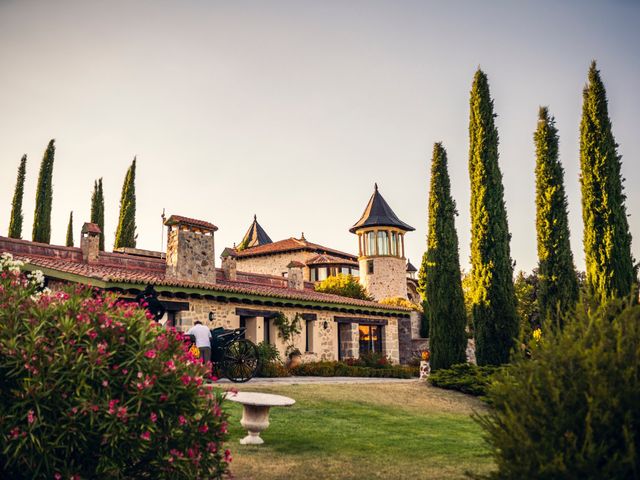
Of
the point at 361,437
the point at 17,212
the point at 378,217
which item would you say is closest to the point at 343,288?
the point at 378,217

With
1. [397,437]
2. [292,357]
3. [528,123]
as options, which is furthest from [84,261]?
[528,123]

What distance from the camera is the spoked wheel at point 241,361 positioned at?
15586 millimetres

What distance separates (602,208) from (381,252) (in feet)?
79.2

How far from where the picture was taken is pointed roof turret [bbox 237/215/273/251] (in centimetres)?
5462

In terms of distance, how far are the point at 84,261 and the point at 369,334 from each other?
12.6 metres

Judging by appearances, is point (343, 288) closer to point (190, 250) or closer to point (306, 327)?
point (306, 327)

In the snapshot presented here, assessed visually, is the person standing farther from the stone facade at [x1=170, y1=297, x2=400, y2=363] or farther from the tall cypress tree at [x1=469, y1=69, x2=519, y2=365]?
the tall cypress tree at [x1=469, y1=69, x2=519, y2=365]

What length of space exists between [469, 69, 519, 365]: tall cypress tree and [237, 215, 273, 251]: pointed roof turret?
122ft

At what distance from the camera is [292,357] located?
21.4m

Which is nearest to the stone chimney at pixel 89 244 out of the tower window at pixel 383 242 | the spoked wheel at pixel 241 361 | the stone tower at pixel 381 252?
the spoked wheel at pixel 241 361

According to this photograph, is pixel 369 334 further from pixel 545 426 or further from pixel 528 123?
pixel 545 426

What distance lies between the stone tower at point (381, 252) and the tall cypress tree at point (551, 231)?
70.7ft

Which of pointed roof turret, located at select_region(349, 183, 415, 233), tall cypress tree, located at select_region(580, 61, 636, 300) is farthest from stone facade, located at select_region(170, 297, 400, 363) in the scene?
pointed roof turret, located at select_region(349, 183, 415, 233)

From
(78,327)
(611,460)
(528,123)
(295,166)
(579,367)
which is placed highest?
(528,123)
